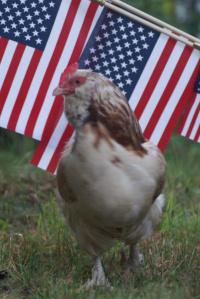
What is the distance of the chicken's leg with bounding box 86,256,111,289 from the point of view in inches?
206

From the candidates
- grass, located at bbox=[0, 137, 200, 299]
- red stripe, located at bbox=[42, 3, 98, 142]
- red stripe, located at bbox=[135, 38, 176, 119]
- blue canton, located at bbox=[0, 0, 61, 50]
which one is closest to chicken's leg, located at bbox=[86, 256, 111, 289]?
grass, located at bbox=[0, 137, 200, 299]

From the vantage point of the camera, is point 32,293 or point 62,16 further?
point 62,16

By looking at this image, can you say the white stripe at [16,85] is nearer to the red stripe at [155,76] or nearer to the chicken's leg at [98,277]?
the red stripe at [155,76]

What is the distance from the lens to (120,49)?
233 inches

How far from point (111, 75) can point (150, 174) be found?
1.20 m

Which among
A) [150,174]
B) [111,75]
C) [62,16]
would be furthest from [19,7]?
[150,174]

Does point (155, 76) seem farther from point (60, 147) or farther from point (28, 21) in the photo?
point (28, 21)

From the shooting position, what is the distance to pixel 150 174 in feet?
16.2

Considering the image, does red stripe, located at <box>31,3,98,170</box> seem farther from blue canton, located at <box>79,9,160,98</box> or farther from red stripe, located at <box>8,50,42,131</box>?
red stripe, located at <box>8,50,42,131</box>

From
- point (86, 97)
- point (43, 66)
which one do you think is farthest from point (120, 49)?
point (86, 97)

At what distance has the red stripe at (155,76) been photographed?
584 centimetres

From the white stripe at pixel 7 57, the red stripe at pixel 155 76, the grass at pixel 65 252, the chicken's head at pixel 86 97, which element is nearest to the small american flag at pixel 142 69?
the red stripe at pixel 155 76

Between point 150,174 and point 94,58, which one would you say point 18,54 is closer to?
point 94,58

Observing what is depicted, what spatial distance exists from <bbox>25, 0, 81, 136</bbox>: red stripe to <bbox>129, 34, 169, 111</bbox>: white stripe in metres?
0.56
